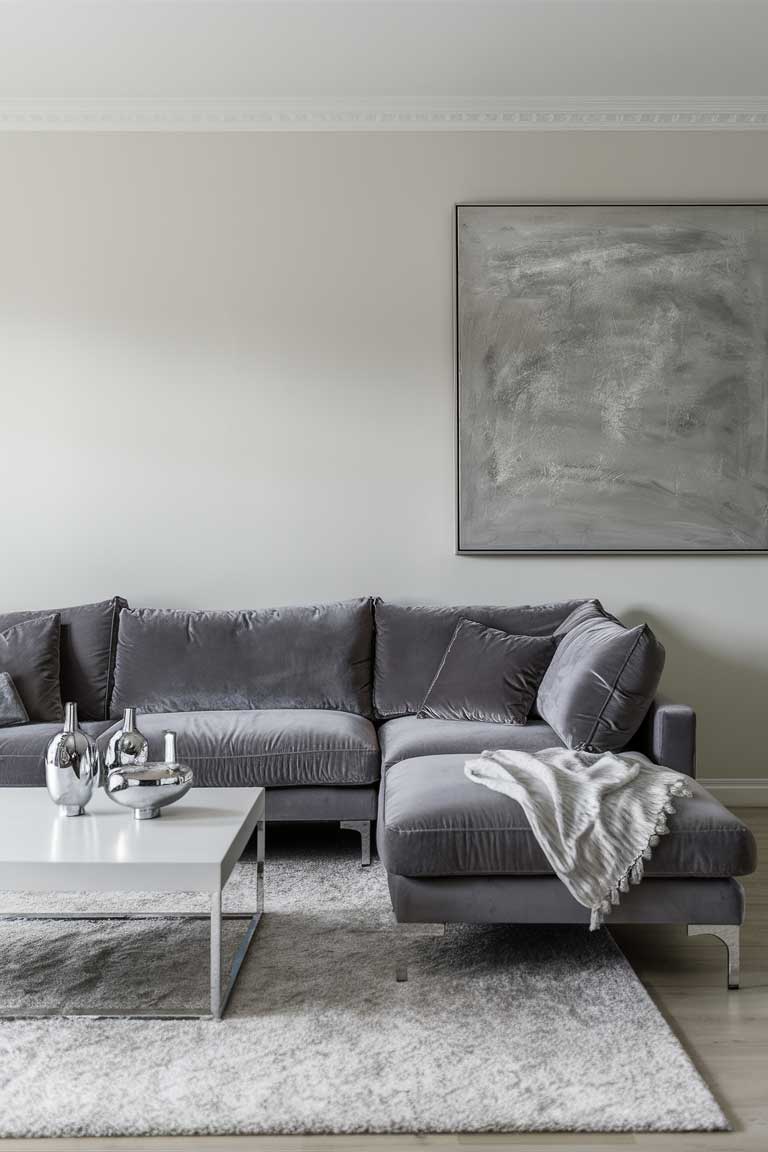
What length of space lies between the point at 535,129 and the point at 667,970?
3.52 metres

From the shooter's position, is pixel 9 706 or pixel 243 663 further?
pixel 243 663

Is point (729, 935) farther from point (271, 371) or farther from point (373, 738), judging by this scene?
point (271, 371)

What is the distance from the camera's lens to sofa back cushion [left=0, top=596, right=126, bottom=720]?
13.7 ft

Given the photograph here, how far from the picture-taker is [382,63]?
414 centimetres

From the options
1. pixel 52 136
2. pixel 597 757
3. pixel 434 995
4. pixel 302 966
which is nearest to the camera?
pixel 434 995

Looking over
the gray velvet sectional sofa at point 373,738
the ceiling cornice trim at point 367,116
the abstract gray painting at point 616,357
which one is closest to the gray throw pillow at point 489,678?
the gray velvet sectional sofa at point 373,738

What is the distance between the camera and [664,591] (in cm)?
460

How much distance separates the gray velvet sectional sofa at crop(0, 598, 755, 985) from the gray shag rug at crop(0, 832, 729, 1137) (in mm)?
221

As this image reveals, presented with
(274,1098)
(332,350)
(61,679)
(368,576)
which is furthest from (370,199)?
(274,1098)

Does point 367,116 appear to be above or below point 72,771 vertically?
above

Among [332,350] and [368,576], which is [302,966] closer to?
[368,576]

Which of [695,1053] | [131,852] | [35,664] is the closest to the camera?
[695,1053]

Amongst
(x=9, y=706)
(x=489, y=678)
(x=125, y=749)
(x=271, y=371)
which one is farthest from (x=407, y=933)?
(x=271, y=371)

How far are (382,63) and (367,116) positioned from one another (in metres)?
0.38
